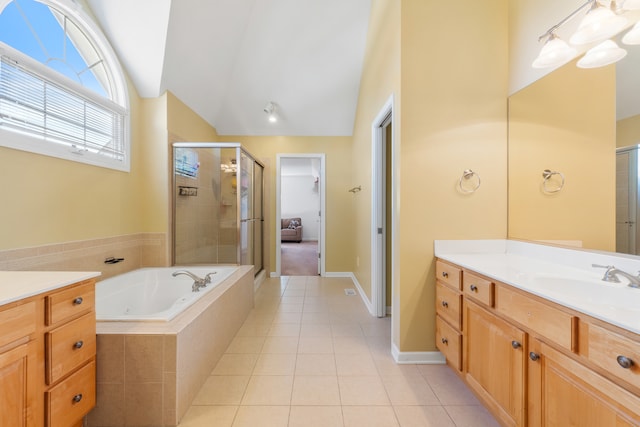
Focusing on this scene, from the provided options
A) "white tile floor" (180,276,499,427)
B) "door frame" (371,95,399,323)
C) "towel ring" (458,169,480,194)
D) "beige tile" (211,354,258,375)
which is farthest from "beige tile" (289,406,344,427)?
"towel ring" (458,169,480,194)

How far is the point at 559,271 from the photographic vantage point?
1.40 m

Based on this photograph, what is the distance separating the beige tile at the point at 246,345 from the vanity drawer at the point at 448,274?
1.52 m

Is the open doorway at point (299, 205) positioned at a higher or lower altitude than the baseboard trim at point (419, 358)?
higher

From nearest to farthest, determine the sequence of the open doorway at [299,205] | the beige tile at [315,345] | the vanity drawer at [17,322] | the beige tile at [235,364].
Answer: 1. the vanity drawer at [17,322]
2. the beige tile at [235,364]
3. the beige tile at [315,345]
4. the open doorway at [299,205]

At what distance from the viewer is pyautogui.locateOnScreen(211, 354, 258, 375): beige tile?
1807mm

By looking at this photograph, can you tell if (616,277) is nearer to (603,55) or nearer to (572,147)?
(572,147)

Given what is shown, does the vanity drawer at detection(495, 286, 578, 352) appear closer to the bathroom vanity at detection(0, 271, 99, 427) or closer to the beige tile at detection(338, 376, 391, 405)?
the beige tile at detection(338, 376, 391, 405)

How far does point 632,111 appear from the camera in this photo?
3.98 ft

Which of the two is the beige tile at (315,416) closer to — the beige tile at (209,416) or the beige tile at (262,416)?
the beige tile at (262,416)

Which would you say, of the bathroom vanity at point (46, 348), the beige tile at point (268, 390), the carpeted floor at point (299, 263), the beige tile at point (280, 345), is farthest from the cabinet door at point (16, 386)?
the carpeted floor at point (299, 263)

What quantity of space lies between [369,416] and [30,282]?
1731 millimetres

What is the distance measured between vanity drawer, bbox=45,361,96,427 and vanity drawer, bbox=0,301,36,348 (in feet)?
0.99

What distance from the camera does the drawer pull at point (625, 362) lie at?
740mm

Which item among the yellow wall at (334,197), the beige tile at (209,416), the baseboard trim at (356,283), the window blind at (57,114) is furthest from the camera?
the yellow wall at (334,197)
